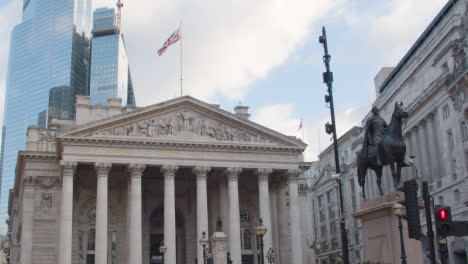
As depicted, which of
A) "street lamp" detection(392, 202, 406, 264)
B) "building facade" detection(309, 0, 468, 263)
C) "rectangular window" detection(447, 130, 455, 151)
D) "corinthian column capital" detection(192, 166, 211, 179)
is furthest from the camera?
"rectangular window" detection(447, 130, 455, 151)

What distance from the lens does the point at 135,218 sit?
148 ft

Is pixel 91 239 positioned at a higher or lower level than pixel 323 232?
lower

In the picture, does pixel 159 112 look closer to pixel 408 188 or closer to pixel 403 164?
pixel 403 164

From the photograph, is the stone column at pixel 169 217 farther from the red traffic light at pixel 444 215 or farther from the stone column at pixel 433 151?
the red traffic light at pixel 444 215

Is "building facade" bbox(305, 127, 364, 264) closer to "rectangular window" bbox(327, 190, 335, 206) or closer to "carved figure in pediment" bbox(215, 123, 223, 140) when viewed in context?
"rectangular window" bbox(327, 190, 335, 206)

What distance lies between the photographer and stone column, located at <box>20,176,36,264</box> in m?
47.0

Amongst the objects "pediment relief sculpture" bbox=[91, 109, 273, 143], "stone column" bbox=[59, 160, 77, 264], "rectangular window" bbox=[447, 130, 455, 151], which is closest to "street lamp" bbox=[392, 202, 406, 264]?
"stone column" bbox=[59, 160, 77, 264]

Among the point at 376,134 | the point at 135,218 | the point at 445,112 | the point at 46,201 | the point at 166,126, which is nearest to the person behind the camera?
the point at 376,134

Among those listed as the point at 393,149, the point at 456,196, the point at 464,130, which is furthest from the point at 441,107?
the point at 393,149

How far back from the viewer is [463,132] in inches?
1849

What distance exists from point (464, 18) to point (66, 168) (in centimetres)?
3693

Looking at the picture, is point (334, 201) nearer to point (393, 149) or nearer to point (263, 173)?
point (263, 173)

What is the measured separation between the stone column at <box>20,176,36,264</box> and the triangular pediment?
305 inches

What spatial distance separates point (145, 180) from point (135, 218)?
10236mm
